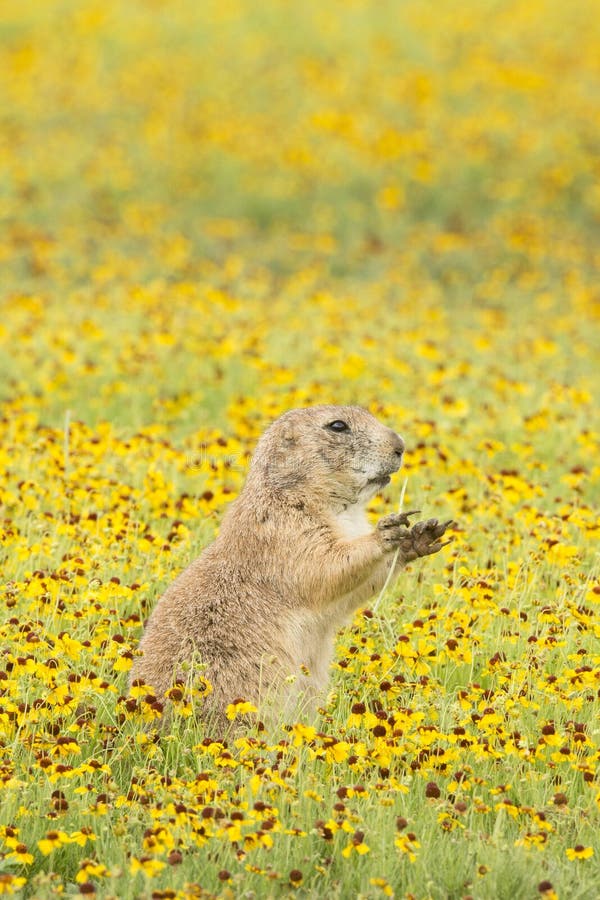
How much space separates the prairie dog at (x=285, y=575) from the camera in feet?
17.3

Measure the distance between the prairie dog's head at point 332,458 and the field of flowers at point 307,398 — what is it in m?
0.66

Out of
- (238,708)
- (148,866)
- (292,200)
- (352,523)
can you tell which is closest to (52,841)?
(148,866)

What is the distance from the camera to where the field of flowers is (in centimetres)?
453

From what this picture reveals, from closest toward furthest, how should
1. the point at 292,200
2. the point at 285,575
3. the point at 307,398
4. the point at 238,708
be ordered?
the point at 238,708 < the point at 285,575 < the point at 307,398 < the point at 292,200

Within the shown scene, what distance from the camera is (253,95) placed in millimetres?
21891

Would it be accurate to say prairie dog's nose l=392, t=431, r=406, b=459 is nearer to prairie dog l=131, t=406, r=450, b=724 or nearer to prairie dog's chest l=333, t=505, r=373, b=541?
prairie dog l=131, t=406, r=450, b=724

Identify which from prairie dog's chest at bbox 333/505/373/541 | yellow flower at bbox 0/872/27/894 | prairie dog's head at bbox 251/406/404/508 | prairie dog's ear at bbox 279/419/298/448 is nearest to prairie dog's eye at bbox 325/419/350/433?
prairie dog's head at bbox 251/406/404/508

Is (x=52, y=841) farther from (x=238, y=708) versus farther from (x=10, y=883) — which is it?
(x=238, y=708)

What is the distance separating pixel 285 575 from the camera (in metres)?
5.50

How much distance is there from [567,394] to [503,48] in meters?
15.0

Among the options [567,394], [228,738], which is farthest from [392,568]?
[567,394]

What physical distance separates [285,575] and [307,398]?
14.9ft

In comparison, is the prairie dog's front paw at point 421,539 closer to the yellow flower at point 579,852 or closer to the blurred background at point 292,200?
the yellow flower at point 579,852

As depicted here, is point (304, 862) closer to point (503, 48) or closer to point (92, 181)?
point (92, 181)
